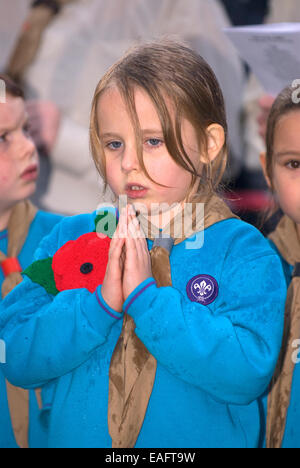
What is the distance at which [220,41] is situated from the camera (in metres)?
2.35

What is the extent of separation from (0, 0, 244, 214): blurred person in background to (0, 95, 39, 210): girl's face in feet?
2.29

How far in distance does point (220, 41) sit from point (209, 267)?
167cm

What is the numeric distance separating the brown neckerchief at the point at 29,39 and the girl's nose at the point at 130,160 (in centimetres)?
144

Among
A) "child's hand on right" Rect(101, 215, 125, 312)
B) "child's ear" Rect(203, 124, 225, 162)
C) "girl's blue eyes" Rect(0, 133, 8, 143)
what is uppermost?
"child's ear" Rect(203, 124, 225, 162)

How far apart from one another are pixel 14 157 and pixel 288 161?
55cm

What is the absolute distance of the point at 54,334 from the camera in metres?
0.89

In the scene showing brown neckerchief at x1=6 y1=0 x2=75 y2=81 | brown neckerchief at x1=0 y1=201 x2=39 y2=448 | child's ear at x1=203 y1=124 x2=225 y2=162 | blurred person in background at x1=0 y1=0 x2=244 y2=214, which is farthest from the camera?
brown neckerchief at x1=6 y1=0 x2=75 y2=81

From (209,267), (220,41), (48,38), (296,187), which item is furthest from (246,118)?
(209,267)

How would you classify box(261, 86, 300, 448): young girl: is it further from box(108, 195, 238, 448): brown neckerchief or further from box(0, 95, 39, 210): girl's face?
box(0, 95, 39, 210): girl's face

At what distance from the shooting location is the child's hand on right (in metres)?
0.88

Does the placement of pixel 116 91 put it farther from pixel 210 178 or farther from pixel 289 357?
pixel 289 357

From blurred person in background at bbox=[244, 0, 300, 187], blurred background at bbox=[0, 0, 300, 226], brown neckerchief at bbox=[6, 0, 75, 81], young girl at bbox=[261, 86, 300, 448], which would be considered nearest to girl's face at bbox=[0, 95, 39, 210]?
young girl at bbox=[261, 86, 300, 448]

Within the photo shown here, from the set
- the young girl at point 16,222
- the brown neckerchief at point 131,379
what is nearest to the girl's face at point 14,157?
the young girl at point 16,222

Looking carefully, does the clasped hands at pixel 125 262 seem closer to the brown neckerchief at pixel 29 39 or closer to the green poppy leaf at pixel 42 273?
the green poppy leaf at pixel 42 273
